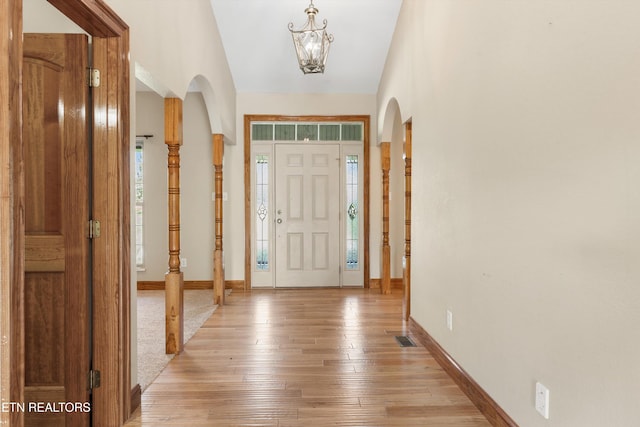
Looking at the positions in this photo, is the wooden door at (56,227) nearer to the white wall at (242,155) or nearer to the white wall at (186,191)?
the white wall at (242,155)

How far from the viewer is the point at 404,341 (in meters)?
3.73

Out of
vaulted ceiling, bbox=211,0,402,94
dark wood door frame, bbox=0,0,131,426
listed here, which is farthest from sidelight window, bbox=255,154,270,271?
dark wood door frame, bbox=0,0,131,426

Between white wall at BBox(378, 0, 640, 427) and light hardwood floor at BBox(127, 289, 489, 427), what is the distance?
0.37 m

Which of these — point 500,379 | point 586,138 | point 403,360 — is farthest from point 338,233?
point 586,138

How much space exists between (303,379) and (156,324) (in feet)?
7.09

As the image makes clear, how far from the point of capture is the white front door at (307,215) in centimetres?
613

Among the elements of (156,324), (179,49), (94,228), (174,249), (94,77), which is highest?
(179,49)

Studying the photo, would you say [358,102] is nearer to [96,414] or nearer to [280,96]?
[280,96]

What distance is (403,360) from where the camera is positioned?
328 cm

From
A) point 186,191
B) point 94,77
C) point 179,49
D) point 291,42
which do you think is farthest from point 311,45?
point 186,191

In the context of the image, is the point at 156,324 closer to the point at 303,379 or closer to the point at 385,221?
the point at 303,379

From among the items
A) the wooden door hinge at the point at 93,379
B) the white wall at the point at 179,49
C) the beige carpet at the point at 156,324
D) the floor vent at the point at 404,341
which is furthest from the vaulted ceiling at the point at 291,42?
the wooden door hinge at the point at 93,379

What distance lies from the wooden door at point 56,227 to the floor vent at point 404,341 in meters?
2.46

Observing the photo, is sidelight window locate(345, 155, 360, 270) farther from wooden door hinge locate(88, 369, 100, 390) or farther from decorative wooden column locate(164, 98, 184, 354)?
wooden door hinge locate(88, 369, 100, 390)
